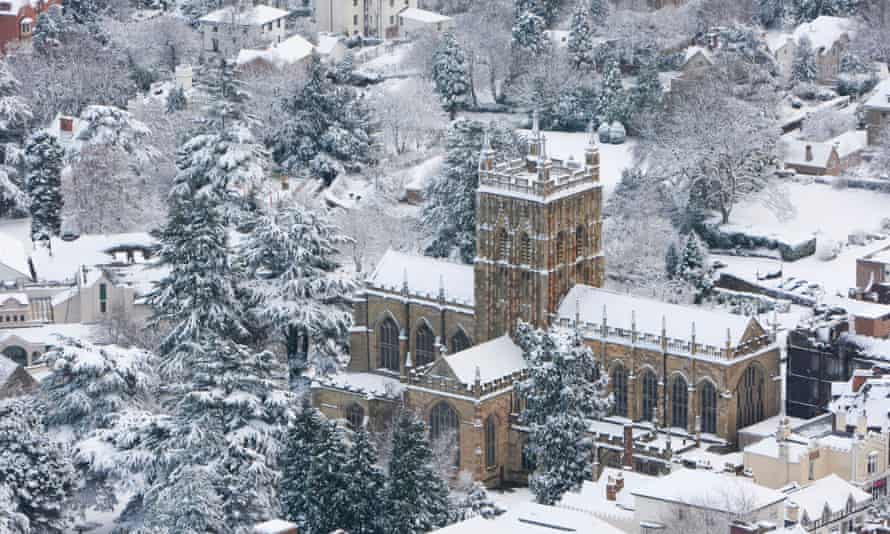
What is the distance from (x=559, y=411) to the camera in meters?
127

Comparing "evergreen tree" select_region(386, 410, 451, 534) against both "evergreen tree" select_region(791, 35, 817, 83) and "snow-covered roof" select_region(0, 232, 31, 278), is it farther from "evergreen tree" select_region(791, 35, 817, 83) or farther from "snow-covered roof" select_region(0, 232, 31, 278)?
"evergreen tree" select_region(791, 35, 817, 83)

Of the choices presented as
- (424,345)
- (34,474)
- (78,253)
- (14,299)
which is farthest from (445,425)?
(78,253)

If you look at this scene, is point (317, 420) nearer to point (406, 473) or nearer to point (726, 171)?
point (406, 473)

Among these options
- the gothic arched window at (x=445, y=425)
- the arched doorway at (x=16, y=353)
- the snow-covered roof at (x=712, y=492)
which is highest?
the snow-covered roof at (x=712, y=492)

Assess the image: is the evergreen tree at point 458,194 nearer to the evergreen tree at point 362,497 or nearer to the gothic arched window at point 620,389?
the gothic arched window at point 620,389

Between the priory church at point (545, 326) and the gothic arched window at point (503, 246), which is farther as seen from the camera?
the gothic arched window at point (503, 246)

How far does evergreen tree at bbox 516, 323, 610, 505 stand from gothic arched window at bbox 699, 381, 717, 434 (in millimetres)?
4582

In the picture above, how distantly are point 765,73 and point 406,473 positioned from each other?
67359mm

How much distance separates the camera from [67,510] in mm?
128500

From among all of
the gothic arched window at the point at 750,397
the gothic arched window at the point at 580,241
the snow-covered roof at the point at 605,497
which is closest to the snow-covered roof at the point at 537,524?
the snow-covered roof at the point at 605,497

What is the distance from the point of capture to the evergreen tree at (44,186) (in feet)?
582

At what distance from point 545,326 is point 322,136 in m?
52.1

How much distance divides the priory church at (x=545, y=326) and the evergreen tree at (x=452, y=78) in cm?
5692

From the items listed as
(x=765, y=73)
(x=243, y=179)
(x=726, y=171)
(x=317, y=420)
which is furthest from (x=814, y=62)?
(x=317, y=420)
